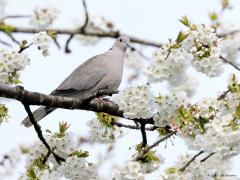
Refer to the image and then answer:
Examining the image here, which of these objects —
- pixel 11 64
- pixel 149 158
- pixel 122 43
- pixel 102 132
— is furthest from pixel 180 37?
pixel 122 43

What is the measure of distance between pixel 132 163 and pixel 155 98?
41 cm

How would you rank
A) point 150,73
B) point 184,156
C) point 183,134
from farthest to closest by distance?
1. point 184,156
2. point 150,73
3. point 183,134

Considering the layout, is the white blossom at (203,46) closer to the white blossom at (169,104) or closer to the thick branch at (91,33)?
the white blossom at (169,104)

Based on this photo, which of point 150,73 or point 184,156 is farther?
point 184,156

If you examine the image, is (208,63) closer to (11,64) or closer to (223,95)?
(223,95)

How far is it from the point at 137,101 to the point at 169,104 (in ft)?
0.61

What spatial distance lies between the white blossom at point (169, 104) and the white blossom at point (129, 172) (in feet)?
1.10

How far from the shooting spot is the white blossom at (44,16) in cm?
848

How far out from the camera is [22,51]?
4707mm

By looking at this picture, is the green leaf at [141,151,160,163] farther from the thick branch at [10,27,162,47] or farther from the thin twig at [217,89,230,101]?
the thick branch at [10,27,162,47]

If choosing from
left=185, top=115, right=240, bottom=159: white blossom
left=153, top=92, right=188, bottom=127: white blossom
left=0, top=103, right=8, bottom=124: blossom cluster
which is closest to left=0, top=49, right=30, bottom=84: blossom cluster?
left=0, top=103, right=8, bottom=124: blossom cluster

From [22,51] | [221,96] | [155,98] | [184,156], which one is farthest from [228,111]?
[22,51]

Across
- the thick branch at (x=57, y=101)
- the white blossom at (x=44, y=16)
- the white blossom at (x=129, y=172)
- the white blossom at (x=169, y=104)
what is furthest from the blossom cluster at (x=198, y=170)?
the white blossom at (x=44, y=16)

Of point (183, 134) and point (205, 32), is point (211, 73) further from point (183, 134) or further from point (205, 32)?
point (183, 134)
